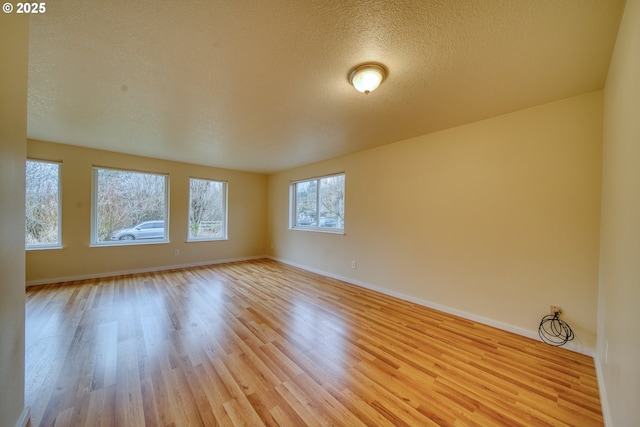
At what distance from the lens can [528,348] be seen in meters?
2.18

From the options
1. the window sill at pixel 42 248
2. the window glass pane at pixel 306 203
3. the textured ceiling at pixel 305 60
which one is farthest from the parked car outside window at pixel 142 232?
the window glass pane at pixel 306 203

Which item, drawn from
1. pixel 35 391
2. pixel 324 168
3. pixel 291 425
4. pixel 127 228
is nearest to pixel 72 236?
pixel 127 228

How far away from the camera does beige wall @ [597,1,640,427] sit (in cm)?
105

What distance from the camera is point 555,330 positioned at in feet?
7.38

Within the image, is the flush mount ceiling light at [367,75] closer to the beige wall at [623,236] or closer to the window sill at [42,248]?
the beige wall at [623,236]

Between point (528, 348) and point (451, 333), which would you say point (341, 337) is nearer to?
point (451, 333)

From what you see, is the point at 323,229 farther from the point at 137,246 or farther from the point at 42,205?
the point at 42,205

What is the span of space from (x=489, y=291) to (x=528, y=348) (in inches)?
23.7

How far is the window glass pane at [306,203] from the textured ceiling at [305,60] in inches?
92.0

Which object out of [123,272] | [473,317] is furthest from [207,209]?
[473,317]

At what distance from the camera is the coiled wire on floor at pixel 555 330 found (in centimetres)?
219

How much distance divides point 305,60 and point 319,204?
11.4 feet

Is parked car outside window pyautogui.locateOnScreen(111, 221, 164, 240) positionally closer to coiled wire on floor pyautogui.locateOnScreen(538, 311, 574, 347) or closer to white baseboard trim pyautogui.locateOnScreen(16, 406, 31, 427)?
white baseboard trim pyautogui.locateOnScreen(16, 406, 31, 427)

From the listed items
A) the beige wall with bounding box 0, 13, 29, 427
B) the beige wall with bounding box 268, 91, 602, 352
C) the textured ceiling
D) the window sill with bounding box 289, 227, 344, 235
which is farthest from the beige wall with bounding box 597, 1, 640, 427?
the window sill with bounding box 289, 227, 344, 235
